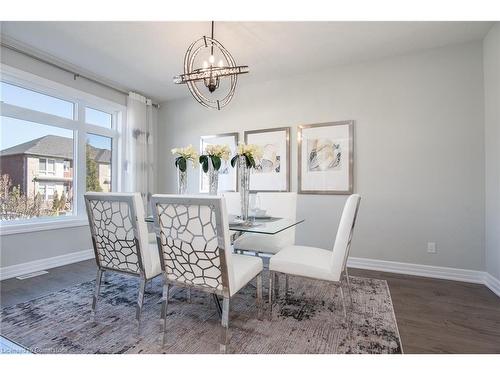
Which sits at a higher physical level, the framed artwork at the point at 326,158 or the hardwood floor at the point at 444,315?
the framed artwork at the point at 326,158

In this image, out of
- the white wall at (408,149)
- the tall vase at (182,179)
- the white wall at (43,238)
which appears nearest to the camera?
the tall vase at (182,179)

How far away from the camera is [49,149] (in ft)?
10.9

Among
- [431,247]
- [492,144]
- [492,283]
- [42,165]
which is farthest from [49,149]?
[492,283]

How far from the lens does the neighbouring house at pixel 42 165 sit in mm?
3004

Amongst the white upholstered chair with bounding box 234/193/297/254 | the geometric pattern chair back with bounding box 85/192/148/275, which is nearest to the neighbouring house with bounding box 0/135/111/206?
the geometric pattern chair back with bounding box 85/192/148/275

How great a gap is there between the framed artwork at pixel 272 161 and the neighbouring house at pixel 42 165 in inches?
97.5

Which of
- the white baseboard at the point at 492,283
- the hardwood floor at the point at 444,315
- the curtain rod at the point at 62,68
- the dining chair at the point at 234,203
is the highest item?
the curtain rod at the point at 62,68

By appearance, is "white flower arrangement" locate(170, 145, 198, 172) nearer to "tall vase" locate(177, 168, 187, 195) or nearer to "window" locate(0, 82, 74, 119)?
"tall vase" locate(177, 168, 187, 195)

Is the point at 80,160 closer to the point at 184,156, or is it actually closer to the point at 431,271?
the point at 184,156

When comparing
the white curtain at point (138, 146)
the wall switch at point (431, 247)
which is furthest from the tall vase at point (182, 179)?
Answer: the wall switch at point (431, 247)

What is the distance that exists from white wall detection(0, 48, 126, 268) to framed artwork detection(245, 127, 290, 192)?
2.45 metres

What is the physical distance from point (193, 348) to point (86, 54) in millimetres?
3373

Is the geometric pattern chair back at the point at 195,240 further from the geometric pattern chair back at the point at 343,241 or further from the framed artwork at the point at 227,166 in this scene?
the framed artwork at the point at 227,166

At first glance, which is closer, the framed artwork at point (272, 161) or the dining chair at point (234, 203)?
the dining chair at point (234, 203)
